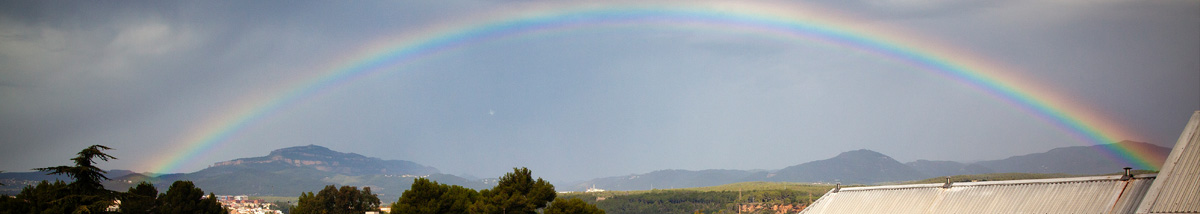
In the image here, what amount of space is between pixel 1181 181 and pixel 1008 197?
19.2 ft

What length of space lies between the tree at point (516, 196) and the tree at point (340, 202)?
35.7 m

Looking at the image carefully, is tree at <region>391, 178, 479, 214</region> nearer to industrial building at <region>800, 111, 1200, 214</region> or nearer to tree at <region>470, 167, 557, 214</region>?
tree at <region>470, 167, 557, 214</region>

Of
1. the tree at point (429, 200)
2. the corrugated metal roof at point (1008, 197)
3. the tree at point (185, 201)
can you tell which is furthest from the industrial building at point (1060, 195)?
the tree at point (185, 201)

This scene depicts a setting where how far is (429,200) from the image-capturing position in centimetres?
5038

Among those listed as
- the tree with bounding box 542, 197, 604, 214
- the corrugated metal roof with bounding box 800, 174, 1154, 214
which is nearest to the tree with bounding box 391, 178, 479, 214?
the tree with bounding box 542, 197, 604, 214

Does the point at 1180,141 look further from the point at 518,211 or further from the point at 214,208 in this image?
the point at 214,208

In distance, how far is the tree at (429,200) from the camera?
4941cm

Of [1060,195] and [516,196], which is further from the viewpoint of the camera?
[516,196]

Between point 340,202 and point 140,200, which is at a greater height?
point 340,202

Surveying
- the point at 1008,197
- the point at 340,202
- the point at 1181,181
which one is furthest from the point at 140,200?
the point at 1181,181

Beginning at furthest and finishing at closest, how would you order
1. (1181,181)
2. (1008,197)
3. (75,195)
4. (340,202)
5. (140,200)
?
1. (340,202)
2. (140,200)
3. (75,195)
4. (1008,197)
5. (1181,181)

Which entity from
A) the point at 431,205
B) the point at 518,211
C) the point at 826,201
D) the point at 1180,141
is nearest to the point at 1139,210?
the point at 1180,141

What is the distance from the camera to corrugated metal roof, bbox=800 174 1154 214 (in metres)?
21.8

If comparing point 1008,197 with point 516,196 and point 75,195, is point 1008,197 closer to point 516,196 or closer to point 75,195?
point 516,196
